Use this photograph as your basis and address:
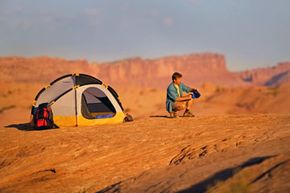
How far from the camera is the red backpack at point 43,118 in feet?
45.8

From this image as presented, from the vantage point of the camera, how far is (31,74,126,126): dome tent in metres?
14.3

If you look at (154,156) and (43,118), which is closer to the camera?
(154,156)

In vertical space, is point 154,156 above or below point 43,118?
below

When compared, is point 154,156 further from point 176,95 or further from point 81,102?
point 81,102

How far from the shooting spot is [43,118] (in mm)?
14016

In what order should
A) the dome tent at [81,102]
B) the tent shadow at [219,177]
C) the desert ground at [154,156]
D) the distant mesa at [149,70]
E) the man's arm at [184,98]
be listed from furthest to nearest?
the distant mesa at [149,70]
the dome tent at [81,102]
the man's arm at [184,98]
the desert ground at [154,156]
the tent shadow at [219,177]

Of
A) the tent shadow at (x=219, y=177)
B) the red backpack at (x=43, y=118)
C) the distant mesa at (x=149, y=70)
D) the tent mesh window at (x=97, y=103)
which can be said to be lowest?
the tent shadow at (x=219, y=177)

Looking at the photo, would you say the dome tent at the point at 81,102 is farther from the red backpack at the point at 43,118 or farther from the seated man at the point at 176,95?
the seated man at the point at 176,95

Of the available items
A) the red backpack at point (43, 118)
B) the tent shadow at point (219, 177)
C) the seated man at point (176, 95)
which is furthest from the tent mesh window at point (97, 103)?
the tent shadow at point (219, 177)

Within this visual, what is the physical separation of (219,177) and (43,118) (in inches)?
299

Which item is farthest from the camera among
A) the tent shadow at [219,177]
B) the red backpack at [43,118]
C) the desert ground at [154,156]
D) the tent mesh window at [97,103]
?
the tent mesh window at [97,103]

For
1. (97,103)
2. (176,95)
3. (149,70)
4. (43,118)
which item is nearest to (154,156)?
(176,95)

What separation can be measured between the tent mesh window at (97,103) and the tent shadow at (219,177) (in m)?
7.35

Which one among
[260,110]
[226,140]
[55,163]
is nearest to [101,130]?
[55,163]
